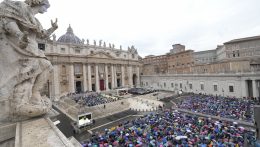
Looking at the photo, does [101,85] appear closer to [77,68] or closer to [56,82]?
[77,68]

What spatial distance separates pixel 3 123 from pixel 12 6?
3.48 metres

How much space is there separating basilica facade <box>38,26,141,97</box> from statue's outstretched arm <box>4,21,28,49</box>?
93.1ft

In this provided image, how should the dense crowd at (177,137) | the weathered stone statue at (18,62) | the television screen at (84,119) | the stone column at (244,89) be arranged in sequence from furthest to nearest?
the stone column at (244,89), the television screen at (84,119), the dense crowd at (177,137), the weathered stone statue at (18,62)

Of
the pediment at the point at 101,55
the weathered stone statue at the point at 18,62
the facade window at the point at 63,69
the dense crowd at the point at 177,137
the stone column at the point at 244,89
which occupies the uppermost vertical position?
the pediment at the point at 101,55

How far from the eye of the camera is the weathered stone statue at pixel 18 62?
4066mm

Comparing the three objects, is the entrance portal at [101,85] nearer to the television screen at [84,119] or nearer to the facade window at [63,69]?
the facade window at [63,69]

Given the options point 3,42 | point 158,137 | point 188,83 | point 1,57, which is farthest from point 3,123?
point 188,83

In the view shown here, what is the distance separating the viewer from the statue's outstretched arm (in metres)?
3.89

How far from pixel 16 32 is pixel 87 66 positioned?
128 ft

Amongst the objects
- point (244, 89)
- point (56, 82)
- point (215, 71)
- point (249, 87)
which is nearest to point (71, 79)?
point (56, 82)

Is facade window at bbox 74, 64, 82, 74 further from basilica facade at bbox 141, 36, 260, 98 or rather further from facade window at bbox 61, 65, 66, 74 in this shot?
basilica facade at bbox 141, 36, 260, 98

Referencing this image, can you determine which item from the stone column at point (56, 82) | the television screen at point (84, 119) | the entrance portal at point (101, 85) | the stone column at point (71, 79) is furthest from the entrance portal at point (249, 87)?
the stone column at point (56, 82)

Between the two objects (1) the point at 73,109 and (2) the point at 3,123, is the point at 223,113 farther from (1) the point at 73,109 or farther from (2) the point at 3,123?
(1) the point at 73,109

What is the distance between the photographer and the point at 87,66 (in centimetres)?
4175
